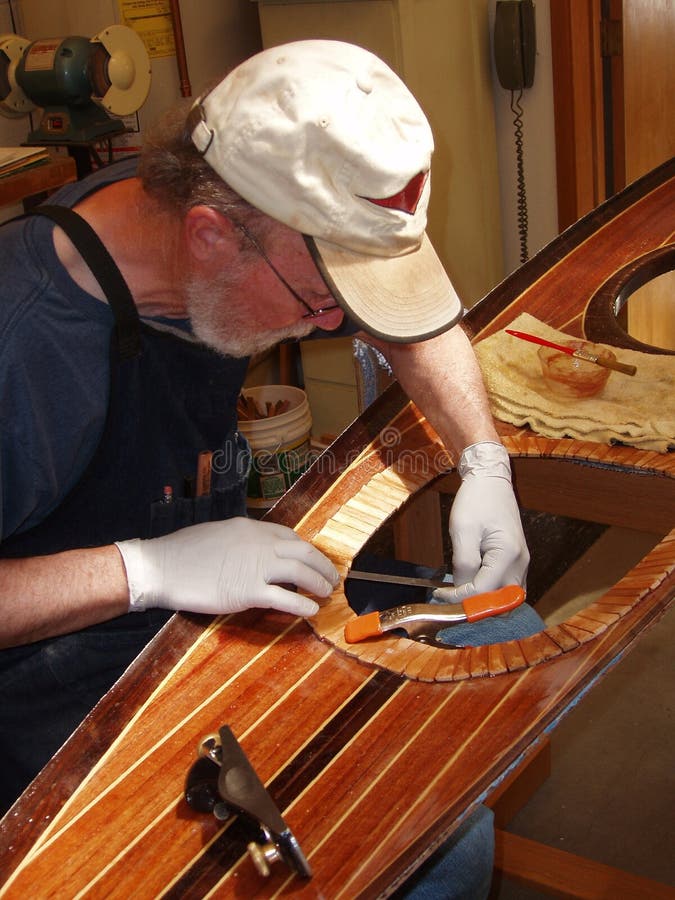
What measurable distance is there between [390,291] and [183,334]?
18.1 inches

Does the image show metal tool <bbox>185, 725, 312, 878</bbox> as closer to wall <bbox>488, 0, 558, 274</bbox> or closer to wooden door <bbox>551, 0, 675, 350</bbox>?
wooden door <bbox>551, 0, 675, 350</bbox>

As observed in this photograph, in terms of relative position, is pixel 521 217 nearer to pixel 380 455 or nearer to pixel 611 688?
pixel 611 688

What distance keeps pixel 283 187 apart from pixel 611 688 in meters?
2.23

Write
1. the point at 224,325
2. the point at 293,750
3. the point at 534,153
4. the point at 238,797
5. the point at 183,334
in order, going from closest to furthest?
1. the point at 238,797
2. the point at 293,750
3. the point at 224,325
4. the point at 183,334
5. the point at 534,153

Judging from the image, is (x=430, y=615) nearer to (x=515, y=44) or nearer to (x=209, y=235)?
(x=209, y=235)

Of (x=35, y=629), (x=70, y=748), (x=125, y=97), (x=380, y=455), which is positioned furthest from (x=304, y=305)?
(x=125, y=97)

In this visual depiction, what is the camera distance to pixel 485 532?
202 centimetres

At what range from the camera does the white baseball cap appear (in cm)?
156

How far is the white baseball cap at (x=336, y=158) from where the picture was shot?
1562 millimetres

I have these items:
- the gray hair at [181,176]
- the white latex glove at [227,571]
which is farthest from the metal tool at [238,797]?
the gray hair at [181,176]

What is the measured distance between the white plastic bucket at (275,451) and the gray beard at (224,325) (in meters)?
2.15

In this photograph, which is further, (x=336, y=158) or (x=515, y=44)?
(x=515, y=44)

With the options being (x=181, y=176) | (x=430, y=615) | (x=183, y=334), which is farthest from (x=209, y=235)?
(x=430, y=615)

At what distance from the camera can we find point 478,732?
1523mm
